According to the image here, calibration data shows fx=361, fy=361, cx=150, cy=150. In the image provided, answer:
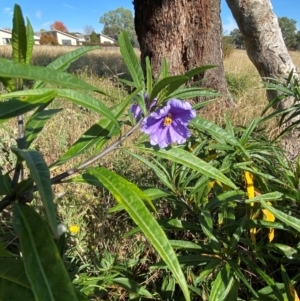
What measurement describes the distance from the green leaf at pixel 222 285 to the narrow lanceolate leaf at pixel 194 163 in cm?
48

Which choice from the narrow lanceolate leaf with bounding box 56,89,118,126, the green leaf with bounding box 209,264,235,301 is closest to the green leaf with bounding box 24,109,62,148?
the narrow lanceolate leaf with bounding box 56,89,118,126

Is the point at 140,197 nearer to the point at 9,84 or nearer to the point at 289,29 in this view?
the point at 9,84

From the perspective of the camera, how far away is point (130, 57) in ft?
2.48

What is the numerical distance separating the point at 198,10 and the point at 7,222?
91.1 inches

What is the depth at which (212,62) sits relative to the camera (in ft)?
10.3

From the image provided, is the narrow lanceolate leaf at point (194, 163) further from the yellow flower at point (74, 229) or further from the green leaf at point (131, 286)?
the yellow flower at point (74, 229)

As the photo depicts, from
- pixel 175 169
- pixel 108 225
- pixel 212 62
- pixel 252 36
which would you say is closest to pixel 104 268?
pixel 108 225

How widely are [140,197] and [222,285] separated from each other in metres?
0.62

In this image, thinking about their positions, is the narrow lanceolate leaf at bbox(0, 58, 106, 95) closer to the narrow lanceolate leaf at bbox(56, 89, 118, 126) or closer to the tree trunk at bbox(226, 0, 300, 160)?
the narrow lanceolate leaf at bbox(56, 89, 118, 126)

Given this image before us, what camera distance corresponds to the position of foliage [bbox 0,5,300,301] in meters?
0.50

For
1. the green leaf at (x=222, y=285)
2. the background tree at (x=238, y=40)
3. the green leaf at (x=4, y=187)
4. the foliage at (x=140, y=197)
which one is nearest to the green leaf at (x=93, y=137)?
the foliage at (x=140, y=197)

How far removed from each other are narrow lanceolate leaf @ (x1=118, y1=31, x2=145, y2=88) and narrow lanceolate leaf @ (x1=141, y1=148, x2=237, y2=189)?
0.15m

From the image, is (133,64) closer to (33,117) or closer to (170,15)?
(33,117)

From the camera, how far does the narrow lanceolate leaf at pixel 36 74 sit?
1.43 ft
